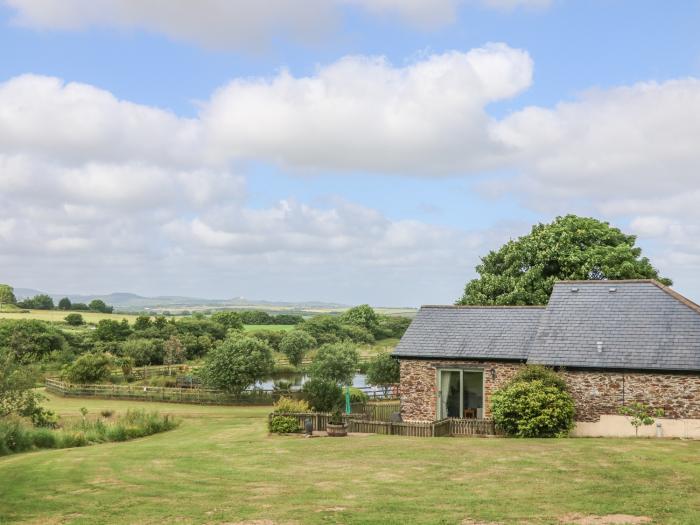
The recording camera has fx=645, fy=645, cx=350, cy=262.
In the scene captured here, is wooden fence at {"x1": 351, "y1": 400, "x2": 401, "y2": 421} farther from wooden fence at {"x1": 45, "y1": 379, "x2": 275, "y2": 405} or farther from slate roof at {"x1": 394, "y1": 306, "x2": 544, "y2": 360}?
wooden fence at {"x1": 45, "y1": 379, "x2": 275, "y2": 405}

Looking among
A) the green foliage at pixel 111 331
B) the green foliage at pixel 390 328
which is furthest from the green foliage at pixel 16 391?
the green foliage at pixel 390 328

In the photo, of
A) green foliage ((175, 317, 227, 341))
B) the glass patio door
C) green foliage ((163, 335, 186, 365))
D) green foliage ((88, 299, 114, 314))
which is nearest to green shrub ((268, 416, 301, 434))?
the glass patio door

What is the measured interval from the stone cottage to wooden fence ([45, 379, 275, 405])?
1816 cm

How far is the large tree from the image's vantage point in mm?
35219

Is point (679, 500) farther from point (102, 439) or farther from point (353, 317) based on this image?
point (353, 317)

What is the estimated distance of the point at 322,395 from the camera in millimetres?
26609

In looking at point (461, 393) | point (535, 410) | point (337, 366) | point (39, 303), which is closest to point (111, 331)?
point (337, 366)

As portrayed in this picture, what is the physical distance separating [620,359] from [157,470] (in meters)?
15.5

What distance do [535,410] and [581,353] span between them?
117 inches

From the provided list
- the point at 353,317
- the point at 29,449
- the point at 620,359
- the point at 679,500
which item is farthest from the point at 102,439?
the point at 353,317

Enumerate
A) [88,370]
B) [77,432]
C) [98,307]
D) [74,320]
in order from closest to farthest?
[77,432] → [88,370] → [74,320] → [98,307]

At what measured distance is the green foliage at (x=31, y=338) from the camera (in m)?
64.1

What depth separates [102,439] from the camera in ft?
88.2

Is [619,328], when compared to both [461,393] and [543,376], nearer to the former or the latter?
[543,376]
